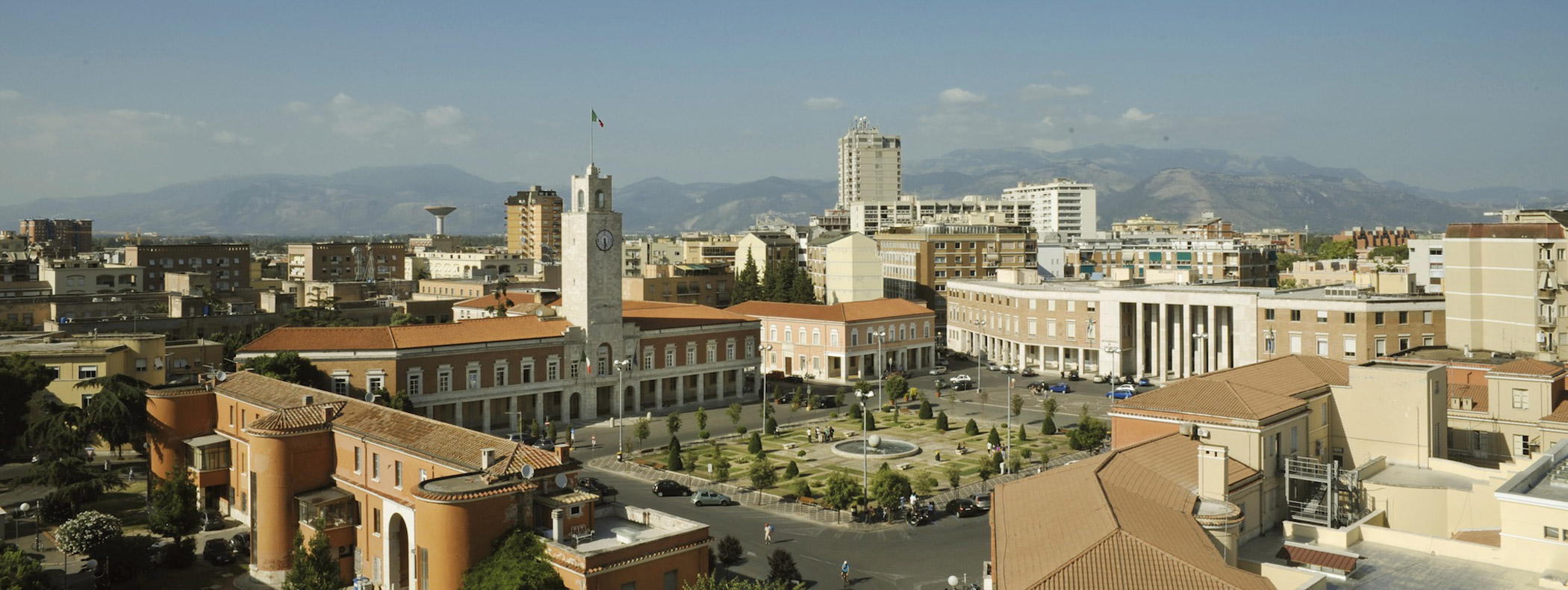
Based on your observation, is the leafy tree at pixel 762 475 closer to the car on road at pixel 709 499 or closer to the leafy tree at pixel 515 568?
the car on road at pixel 709 499

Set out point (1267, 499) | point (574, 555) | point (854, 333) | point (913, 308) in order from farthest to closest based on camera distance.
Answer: point (913, 308)
point (854, 333)
point (1267, 499)
point (574, 555)

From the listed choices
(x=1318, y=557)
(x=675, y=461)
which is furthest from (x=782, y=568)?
(x=675, y=461)

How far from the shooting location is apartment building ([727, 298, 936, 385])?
298 ft

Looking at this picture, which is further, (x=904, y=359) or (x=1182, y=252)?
(x=1182, y=252)

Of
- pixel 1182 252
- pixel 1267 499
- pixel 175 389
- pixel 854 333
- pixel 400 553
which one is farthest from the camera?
pixel 1182 252

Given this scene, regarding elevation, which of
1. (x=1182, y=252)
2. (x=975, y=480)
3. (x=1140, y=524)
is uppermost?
(x=1182, y=252)

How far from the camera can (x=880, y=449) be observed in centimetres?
6025

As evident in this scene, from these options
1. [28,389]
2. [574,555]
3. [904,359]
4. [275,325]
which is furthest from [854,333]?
[574,555]

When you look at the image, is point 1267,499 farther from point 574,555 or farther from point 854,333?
point 854,333

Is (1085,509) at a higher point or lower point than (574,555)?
higher

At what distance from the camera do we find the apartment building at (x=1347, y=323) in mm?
73812

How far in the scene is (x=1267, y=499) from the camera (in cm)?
3512

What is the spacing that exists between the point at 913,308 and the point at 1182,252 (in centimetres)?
4596

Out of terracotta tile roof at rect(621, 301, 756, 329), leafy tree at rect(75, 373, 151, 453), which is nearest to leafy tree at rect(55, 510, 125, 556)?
leafy tree at rect(75, 373, 151, 453)
